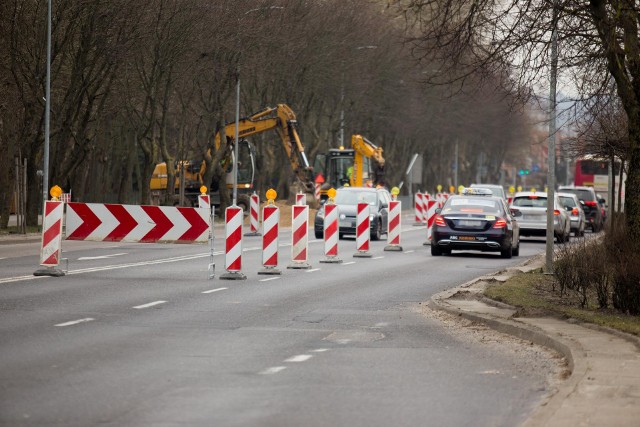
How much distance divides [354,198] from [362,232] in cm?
1086

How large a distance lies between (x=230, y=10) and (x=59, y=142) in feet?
35.8

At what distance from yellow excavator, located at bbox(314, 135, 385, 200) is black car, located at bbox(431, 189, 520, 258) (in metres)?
36.5

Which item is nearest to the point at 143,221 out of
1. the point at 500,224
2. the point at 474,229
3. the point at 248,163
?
the point at 474,229

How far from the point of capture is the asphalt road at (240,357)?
9.68m

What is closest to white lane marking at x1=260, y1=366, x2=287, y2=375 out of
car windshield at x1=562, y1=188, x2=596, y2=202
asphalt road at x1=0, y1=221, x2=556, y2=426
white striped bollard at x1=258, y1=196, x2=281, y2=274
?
asphalt road at x1=0, y1=221, x2=556, y2=426

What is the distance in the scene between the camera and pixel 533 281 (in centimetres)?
2302

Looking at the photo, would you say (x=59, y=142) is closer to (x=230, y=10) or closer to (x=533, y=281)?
(x=230, y=10)

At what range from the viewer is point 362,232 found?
31953mm

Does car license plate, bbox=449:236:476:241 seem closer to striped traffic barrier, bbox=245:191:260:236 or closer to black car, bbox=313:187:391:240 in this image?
black car, bbox=313:187:391:240

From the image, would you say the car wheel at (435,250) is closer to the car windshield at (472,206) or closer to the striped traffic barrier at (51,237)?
the car windshield at (472,206)

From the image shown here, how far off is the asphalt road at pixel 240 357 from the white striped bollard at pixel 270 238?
1002mm

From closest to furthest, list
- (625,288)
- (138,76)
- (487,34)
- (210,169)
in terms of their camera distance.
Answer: (625,288) < (487,34) < (138,76) < (210,169)

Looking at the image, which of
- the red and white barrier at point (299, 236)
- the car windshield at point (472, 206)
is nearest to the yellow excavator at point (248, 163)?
the car windshield at point (472, 206)

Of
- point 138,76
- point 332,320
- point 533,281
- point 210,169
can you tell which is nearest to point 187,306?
point 332,320
